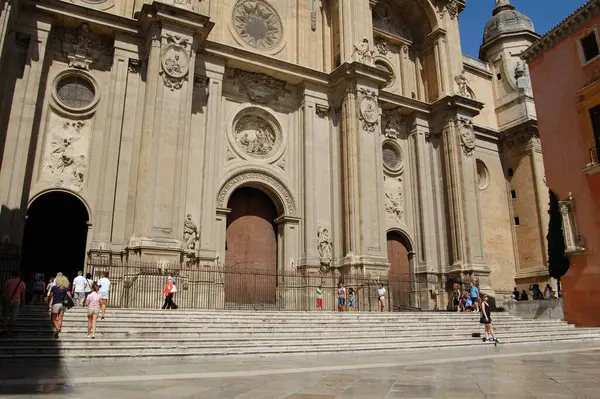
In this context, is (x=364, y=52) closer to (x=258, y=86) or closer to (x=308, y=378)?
(x=258, y=86)

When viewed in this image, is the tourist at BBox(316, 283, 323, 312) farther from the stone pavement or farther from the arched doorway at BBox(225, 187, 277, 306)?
the stone pavement

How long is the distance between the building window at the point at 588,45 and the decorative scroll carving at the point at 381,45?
980 cm

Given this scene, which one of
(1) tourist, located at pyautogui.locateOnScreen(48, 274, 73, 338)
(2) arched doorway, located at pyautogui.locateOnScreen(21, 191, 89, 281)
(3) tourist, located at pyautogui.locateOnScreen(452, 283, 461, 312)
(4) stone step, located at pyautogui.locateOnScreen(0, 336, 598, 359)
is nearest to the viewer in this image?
(4) stone step, located at pyautogui.locateOnScreen(0, 336, 598, 359)

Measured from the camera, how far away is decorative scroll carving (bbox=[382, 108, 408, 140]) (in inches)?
1030

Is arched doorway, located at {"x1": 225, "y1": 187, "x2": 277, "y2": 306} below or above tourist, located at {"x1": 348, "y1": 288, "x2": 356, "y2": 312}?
above

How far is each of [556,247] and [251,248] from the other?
14.1 m

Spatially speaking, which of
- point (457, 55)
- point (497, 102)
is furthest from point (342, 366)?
point (497, 102)

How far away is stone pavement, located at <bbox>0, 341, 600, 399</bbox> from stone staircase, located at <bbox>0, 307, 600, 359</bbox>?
0.54 metres

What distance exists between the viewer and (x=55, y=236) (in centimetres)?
1920

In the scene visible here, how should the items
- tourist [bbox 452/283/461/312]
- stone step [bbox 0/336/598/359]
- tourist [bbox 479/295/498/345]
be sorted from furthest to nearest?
1. tourist [bbox 452/283/461/312]
2. tourist [bbox 479/295/498/345]
3. stone step [bbox 0/336/598/359]

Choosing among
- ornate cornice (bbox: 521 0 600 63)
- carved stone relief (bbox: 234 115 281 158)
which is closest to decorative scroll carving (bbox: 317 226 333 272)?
carved stone relief (bbox: 234 115 281 158)

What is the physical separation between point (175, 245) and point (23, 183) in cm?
549

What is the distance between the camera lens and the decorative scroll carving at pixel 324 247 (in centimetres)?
2127

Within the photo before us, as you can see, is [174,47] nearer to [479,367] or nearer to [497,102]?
[479,367]
